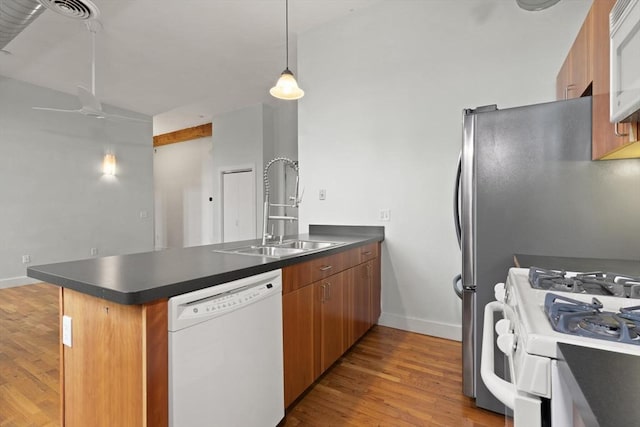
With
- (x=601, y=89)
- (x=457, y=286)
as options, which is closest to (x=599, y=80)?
(x=601, y=89)

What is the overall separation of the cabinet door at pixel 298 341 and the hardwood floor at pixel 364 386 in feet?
0.53

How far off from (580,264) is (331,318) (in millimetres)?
1380

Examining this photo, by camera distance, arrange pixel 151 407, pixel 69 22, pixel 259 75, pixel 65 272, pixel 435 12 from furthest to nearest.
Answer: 1. pixel 259 75
2. pixel 69 22
3. pixel 435 12
4. pixel 65 272
5. pixel 151 407

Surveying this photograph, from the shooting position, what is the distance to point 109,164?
5.46 metres

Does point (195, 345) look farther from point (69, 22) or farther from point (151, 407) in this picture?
point (69, 22)

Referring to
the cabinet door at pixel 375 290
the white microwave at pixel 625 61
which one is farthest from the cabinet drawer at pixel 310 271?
the white microwave at pixel 625 61

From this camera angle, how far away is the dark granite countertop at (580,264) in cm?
123

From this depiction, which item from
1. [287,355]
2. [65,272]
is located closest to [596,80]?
[287,355]

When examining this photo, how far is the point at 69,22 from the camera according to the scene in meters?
3.20

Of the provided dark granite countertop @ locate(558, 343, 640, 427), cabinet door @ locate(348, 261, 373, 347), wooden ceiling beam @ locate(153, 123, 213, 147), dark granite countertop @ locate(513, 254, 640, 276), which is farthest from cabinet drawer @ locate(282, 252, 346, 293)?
wooden ceiling beam @ locate(153, 123, 213, 147)

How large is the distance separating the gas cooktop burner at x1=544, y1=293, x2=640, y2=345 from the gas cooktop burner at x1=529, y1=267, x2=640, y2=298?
0.64ft

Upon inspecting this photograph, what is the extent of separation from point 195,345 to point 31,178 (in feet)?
17.5

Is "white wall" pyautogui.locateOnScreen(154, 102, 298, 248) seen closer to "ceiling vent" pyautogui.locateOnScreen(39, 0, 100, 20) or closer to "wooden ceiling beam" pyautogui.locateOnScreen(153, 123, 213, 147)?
"wooden ceiling beam" pyautogui.locateOnScreen(153, 123, 213, 147)

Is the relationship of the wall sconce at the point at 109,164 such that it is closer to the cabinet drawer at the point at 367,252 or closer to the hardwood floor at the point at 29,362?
the hardwood floor at the point at 29,362
